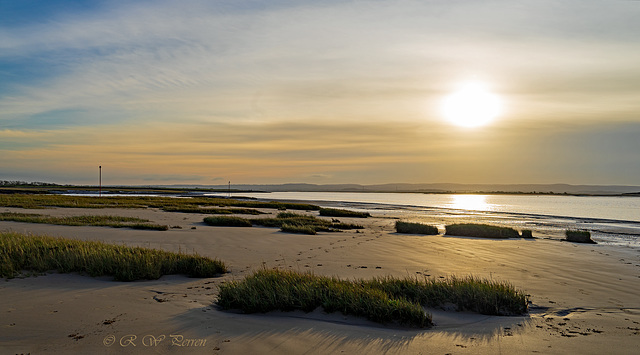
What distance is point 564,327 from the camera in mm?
Result: 6570

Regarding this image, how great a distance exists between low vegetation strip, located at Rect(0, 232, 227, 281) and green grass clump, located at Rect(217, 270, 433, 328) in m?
2.88

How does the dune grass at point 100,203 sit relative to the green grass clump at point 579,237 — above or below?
above

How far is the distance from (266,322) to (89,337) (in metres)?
2.42

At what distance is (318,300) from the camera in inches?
285

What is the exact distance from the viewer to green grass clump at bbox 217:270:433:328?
6629 millimetres

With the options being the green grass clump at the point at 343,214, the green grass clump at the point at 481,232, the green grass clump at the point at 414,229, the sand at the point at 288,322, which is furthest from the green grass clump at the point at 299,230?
the green grass clump at the point at 343,214

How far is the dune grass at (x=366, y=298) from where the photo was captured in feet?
21.9

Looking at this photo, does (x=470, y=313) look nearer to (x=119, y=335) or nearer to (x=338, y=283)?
(x=338, y=283)

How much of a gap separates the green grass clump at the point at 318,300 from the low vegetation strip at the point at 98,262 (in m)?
2.88

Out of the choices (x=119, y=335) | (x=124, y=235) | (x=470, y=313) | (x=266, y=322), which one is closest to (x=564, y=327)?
(x=470, y=313)

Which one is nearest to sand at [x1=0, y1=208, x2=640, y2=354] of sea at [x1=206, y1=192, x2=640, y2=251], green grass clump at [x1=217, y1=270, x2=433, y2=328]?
green grass clump at [x1=217, y1=270, x2=433, y2=328]

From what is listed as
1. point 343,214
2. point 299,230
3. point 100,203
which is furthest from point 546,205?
point 100,203

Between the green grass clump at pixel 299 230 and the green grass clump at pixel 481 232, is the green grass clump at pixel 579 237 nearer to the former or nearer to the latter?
the green grass clump at pixel 481 232

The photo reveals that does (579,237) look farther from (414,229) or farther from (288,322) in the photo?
(288,322)
